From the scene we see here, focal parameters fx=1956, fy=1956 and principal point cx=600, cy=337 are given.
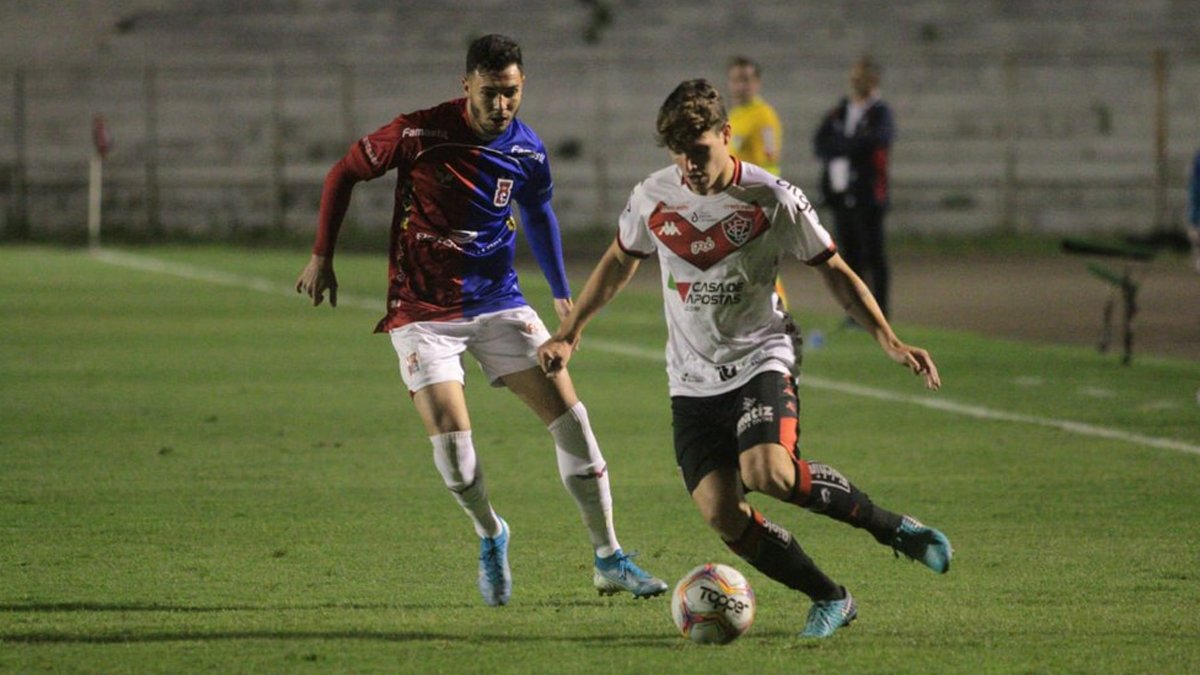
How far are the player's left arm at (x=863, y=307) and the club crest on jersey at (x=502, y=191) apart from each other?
134cm

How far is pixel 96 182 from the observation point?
30.7m

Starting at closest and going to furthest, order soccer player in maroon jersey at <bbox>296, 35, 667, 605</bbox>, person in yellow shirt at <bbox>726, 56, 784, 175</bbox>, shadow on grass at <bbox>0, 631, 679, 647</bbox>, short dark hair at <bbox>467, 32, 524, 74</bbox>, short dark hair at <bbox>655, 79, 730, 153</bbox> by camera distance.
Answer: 1. short dark hair at <bbox>655, 79, 730, 153</bbox>
2. shadow on grass at <bbox>0, 631, 679, 647</bbox>
3. short dark hair at <bbox>467, 32, 524, 74</bbox>
4. soccer player in maroon jersey at <bbox>296, 35, 667, 605</bbox>
5. person in yellow shirt at <bbox>726, 56, 784, 175</bbox>

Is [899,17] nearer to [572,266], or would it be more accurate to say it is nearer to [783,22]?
[783,22]

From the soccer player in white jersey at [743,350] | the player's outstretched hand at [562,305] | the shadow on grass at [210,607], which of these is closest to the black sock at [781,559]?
the soccer player in white jersey at [743,350]

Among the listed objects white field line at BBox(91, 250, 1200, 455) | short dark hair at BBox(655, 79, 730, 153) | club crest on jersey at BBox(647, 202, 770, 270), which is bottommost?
white field line at BBox(91, 250, 1200, 455)

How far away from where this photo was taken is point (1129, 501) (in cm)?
879

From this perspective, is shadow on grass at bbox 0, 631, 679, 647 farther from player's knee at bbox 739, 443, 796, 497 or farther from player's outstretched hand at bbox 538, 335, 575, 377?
player's outstretched hand at bbox 538, 335, 575, 377

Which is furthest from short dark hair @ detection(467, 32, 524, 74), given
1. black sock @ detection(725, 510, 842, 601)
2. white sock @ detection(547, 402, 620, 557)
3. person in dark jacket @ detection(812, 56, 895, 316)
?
person in dark jacket @ detection(812, 56, 895, 316)

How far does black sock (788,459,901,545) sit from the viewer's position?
6.05 m

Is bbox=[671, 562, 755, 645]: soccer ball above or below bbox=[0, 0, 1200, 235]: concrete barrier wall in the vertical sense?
below

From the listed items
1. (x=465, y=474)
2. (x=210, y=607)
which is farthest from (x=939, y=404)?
(x=210, y=607)

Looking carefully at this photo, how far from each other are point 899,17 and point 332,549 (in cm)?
2847

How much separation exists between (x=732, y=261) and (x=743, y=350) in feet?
0.93

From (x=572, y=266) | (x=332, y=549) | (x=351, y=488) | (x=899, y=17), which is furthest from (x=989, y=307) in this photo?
(x=899, y=17)
